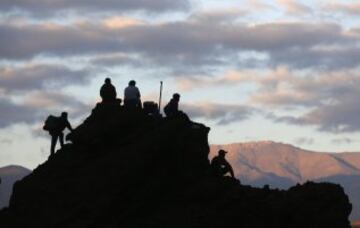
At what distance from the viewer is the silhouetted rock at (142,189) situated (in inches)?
1889

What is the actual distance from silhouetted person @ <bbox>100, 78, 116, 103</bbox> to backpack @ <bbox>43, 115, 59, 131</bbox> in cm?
321

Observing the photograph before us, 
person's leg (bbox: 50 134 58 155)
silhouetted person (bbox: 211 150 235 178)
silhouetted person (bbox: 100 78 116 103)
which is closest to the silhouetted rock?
silhouetted person (bbox: 211 150 235 178)

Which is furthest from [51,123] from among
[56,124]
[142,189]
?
[142,189]

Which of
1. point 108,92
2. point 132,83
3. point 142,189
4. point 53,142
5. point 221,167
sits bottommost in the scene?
point 142,189

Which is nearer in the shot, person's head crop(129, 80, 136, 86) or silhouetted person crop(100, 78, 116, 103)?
person's head crop(129, 80, 136, 86)

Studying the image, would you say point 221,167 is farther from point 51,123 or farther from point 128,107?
point 51,123

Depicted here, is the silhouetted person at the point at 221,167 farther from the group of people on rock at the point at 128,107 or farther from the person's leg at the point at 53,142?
the person's leg at the point at 53,142

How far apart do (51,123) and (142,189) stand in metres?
7.47

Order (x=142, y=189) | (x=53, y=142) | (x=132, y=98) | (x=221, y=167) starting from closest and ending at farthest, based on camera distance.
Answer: (x=142, y=189) → (x=132, y=98) → (x=221, y=167) → (x=53, y=142)

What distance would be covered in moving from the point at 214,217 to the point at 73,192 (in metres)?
8.34

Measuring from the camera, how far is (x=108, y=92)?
52125mm

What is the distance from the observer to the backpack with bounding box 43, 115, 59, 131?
51.7m

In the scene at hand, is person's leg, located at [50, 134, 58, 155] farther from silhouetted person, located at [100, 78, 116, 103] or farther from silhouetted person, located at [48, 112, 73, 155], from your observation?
silhouetted person, located at [100, 78, 116, 103]

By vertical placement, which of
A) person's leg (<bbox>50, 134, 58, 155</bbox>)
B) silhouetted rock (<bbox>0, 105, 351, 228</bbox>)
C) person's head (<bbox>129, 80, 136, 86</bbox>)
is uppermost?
person's head (<bbox>129, 80, 136, 86</bbox>)
